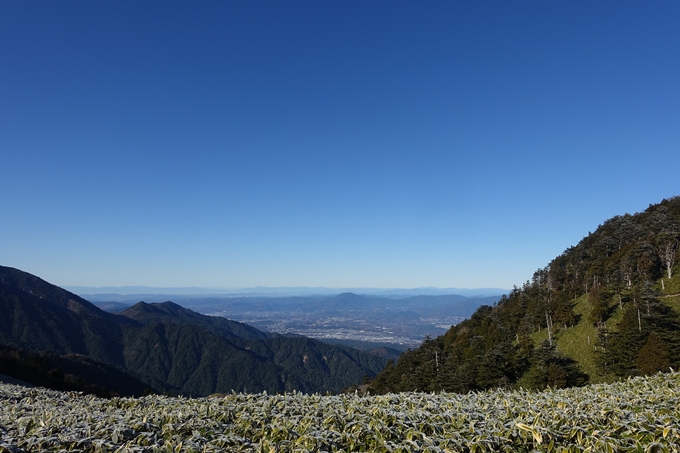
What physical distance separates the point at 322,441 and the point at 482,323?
7219 cm

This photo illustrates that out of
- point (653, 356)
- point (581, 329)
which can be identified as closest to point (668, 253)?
point (581, 329)

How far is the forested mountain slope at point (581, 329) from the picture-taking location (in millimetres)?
34688

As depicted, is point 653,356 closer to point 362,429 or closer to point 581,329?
point 581,329

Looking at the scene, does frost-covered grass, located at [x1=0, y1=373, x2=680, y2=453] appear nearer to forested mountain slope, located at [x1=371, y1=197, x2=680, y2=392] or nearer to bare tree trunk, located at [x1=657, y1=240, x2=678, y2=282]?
forested mountain slope, located at [x1=371, y1=197, x2=680, y2=392]

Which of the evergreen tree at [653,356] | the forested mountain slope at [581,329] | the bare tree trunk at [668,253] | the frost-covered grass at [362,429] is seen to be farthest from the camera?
the bare tree trunk at [668,253]

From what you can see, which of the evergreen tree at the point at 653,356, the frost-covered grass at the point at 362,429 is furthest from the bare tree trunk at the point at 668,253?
the frost-covered grass at the point at 362,429

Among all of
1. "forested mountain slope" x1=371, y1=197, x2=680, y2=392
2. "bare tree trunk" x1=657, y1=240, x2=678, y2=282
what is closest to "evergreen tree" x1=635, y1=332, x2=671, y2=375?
"forested mountain slope" x1=371, y1=197, x2=680, y2=392

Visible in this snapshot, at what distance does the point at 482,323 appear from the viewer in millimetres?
69938

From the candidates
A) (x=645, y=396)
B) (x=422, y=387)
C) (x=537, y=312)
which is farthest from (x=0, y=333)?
(x=645, y=396)

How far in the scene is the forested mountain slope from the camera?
34688mm

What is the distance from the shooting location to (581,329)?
46688mm

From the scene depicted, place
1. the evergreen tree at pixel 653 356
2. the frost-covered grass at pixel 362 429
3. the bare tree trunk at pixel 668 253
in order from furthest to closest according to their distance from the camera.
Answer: the bare tree trunk at pixel 668 253
the evergreen tree at pixel 653 356
the frost-covered grass at pixel 362 429

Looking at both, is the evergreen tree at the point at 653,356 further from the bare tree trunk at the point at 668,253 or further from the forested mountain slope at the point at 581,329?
the bare tree trunk at the point at 668,253

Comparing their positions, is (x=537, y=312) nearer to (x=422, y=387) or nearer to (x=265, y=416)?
(x=422, y=387)
